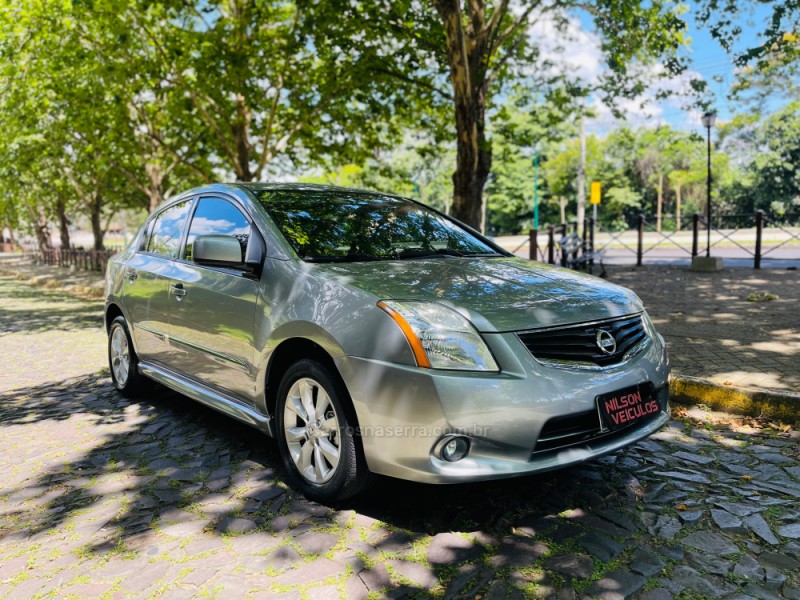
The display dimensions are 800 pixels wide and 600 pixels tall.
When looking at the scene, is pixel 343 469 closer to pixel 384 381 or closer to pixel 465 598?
pixel 384 381

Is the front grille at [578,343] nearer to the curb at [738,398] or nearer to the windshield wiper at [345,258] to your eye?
the windshield wiper at [345,258]

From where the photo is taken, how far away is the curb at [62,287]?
1628 cm

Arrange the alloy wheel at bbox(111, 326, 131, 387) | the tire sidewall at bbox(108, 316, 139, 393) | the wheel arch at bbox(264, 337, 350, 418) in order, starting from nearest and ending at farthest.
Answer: the wheel arch at bbox(264, 337, 350, 418)
the tire sidewall at bbox(108, 316, 139, 393)
the alloy wheel at bbox(111, 326, 131, 387)

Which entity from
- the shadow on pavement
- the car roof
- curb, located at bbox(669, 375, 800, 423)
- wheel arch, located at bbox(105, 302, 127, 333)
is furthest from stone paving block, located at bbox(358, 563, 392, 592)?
wheel arch, located at bbox(105, 302, 127, 333)

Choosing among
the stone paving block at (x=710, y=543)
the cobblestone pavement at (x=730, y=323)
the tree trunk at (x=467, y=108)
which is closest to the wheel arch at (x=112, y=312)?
the stone paving block at (x=710, y=543)

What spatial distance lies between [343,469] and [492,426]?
796mm

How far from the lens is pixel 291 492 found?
353 cm

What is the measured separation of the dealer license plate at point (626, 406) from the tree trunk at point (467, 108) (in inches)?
260

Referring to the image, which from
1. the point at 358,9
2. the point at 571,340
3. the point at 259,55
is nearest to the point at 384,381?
the point at 571,340

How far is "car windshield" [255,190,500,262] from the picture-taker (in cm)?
377

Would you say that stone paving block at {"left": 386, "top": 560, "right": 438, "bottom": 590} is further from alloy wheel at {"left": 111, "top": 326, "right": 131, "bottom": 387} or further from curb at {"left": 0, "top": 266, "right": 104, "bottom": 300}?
curb at {"left": 0, "top": 266, "right": 104, "bottom": 300}

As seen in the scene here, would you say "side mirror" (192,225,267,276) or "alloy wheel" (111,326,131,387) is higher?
"side mirror" (192,225,267,276)

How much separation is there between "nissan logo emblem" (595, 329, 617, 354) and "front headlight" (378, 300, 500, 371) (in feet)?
1.99

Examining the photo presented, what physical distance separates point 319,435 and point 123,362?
10.1 ft
